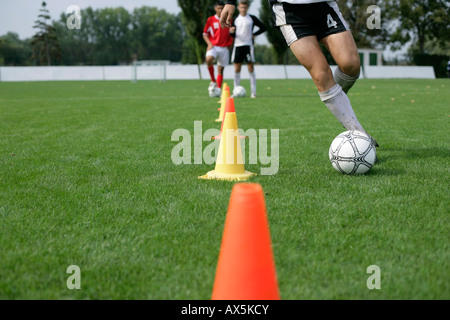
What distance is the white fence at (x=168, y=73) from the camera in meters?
37.0

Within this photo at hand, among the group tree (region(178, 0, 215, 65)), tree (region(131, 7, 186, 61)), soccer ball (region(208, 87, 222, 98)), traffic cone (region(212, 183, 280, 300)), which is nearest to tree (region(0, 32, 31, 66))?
tree (region(131, 7, 186, 61))

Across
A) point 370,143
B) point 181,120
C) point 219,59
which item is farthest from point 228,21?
point 219,59

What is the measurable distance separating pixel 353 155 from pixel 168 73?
35.8 m

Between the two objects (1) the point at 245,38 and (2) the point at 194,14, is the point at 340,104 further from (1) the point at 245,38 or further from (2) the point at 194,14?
(2) the point at 194,14

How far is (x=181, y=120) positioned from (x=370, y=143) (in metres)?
4.50

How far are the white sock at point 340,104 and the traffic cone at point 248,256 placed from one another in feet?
9.33

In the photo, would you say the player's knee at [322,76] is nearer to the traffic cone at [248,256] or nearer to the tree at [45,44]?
the traffic cone at [248,256]

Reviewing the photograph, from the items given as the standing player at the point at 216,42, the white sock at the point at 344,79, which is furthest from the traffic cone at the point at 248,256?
the standing player at the point at 216,42

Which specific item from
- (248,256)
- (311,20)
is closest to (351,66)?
(311,20)

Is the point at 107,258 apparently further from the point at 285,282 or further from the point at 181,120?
the point at 181,120

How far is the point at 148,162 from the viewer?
4.48 metres

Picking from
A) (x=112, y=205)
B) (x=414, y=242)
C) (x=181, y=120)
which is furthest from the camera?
(x=181, y=120)

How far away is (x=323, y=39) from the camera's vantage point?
444 cm

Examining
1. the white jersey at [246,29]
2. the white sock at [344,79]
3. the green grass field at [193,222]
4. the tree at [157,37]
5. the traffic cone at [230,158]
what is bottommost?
the green grass field at [193,222]
